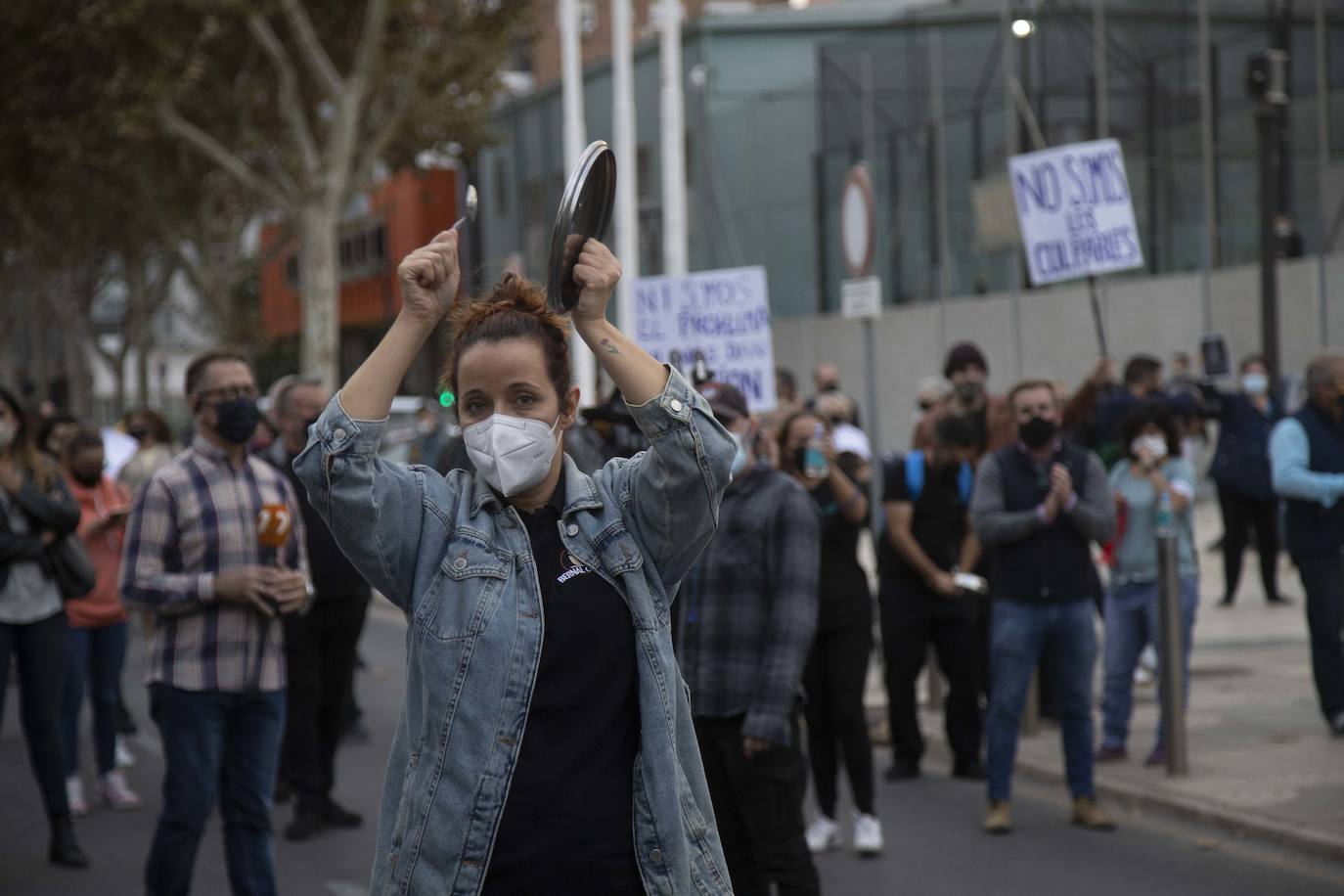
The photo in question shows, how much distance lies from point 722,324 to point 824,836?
204 inches

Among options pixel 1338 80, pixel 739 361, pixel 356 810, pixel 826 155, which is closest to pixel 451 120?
pixel 826 155

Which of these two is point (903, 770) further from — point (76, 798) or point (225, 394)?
point (225, 394)

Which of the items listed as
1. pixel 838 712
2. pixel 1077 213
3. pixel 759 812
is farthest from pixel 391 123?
pixel 759 812

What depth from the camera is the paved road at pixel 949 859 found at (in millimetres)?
7004

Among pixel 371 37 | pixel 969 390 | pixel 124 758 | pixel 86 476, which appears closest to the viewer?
pixel 86 476

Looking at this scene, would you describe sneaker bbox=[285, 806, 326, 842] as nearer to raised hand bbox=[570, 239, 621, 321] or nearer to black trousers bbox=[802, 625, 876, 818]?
black trousers bbox=[802, 625, 876, 818]

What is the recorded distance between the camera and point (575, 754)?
309 cm

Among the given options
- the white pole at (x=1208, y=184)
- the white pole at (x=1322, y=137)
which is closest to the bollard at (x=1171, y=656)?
the white pole at (x=1322, y=137)

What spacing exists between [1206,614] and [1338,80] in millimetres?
9572

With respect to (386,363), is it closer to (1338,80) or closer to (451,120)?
(1338,80)

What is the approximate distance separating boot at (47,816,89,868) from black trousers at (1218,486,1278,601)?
987 cm

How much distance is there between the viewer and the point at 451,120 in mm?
27125

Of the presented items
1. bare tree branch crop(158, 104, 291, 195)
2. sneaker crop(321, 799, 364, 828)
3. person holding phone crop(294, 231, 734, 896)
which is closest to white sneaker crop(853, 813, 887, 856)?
sneaker crop(321, 799, 364, 828)

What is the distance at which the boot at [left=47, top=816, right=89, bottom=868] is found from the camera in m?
7.72
